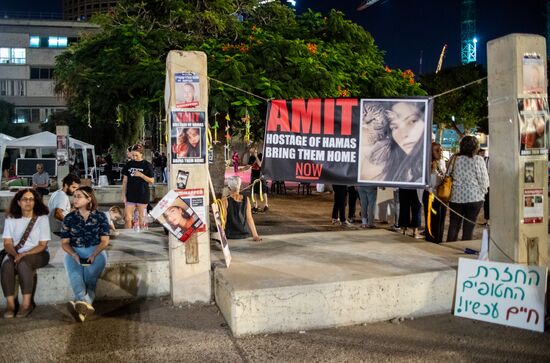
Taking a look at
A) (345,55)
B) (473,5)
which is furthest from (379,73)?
(473,5)

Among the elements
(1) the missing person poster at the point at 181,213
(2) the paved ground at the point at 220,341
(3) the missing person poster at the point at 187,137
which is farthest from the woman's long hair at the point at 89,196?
(2) the paved ground at the point at 220,341

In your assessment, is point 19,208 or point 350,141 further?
point 350,141

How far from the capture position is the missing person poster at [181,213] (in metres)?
5.92

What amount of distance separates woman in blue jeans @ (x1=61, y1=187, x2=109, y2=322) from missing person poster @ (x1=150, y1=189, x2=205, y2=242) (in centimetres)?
78

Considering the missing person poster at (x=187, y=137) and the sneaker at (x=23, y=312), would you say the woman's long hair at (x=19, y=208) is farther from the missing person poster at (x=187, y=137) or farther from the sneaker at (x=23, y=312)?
the missing person poster at (x=187, y=137)

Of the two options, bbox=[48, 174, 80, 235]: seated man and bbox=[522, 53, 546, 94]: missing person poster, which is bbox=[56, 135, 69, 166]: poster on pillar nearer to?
bbox=[48, 174, 80, 235]: seated man

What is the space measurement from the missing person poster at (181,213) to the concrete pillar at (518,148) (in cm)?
344

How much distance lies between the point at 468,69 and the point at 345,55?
110ft

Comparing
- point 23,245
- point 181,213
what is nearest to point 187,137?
point 181,213

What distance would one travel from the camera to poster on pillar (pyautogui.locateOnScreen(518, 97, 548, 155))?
5656mm

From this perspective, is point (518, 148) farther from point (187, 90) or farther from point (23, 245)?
point (23, 245)

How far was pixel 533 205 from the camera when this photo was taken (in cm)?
578

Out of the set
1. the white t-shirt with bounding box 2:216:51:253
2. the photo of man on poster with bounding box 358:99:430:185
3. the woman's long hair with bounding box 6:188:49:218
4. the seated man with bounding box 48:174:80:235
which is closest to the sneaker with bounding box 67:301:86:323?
the white t-shirt with bounding box 2:216:51:253

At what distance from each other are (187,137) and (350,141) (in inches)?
78.5
